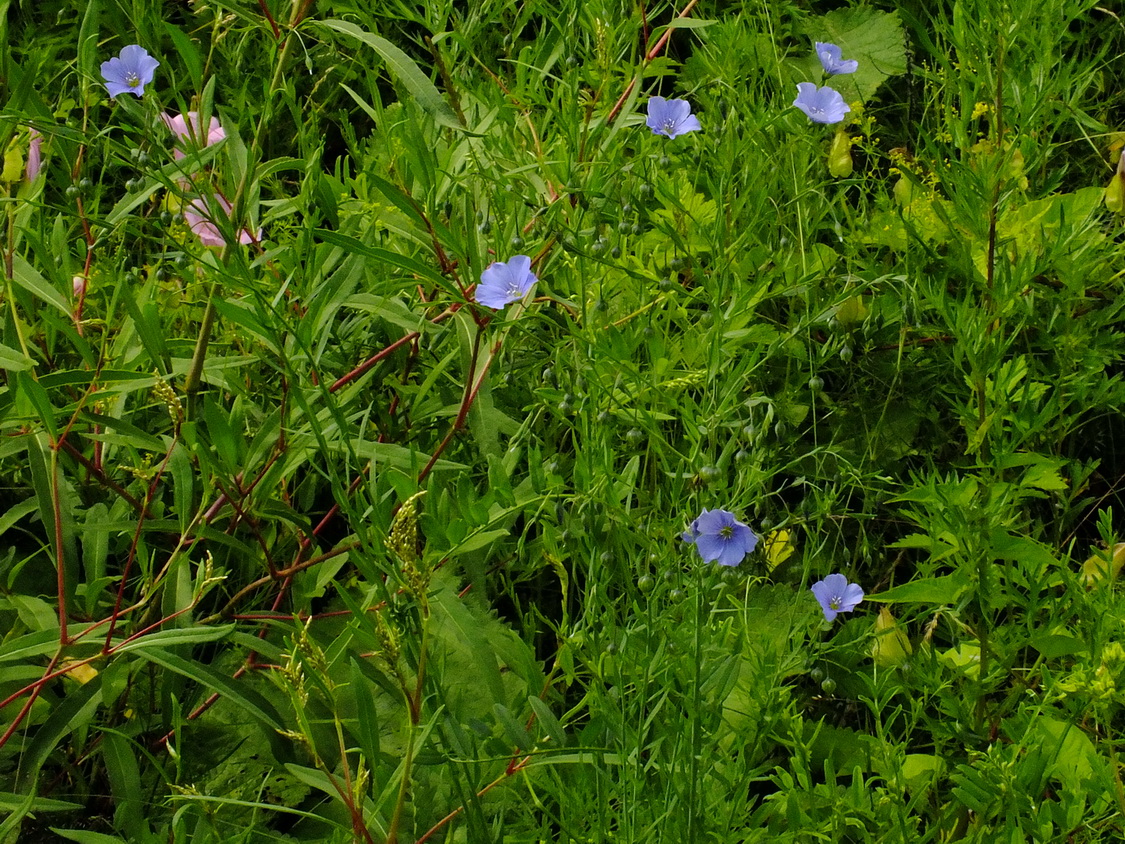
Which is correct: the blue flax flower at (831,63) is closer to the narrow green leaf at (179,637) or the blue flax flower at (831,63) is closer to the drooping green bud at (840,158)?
the drooping green bud at (840,158)

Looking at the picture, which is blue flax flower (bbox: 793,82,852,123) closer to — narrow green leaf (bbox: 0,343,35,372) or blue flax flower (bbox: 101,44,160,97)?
blue flax flower (bbox: 101,44,160,97)

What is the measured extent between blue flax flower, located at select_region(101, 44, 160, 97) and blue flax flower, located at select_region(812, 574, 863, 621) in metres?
0.97

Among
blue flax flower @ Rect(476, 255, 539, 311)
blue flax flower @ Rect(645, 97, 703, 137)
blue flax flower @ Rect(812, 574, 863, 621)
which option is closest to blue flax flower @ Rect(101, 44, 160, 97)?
blue flax flower @ Rect(476, 255, 539, 311)

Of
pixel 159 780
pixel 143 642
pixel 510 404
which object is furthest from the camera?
pixel 510 404

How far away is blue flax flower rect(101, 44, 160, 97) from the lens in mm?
1332

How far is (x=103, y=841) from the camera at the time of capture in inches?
42.5

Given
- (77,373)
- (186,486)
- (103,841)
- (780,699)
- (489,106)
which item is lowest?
(103,841)

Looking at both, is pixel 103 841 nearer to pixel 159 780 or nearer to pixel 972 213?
pixel 159 780

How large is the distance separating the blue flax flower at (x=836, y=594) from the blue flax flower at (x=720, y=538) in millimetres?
190

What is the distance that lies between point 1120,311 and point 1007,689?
1.95 ft

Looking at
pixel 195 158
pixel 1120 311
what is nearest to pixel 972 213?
pixel 1120 311

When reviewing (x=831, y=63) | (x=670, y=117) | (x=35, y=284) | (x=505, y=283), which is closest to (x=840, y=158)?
(x=831, y=63)

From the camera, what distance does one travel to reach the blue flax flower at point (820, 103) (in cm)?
148

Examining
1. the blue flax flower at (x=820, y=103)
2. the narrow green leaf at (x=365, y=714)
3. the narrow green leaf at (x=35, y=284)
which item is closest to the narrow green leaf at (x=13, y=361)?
the narrow green leaf at (x=35, y=284)
